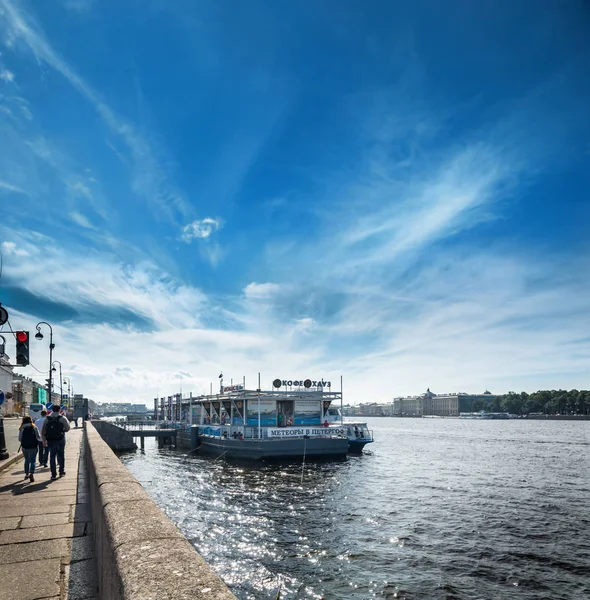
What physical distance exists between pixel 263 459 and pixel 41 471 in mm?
24682

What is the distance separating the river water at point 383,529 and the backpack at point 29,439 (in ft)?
21.9

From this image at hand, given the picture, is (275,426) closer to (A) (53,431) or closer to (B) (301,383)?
(B) (301,383)

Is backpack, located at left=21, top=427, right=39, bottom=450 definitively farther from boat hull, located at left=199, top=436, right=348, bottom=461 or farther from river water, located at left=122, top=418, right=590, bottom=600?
boat hull, located at left=199, top=436, right=348, bottom=461

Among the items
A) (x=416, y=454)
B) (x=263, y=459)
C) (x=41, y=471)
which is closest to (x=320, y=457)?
(x=263, y=459)

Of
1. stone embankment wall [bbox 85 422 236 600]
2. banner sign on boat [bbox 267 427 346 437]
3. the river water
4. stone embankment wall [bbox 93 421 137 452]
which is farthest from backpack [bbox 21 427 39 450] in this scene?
stone embankment wall [bbox 93 421 137 452]

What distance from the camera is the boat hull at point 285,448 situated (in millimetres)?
35906

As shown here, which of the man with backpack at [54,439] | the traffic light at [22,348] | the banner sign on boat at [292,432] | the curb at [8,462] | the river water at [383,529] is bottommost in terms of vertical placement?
the river water at [383,529]

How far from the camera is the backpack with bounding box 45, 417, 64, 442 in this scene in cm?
1194

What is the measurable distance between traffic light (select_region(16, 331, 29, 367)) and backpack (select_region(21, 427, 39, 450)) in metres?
3.32

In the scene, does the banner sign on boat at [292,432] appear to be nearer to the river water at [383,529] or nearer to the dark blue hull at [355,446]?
the river water at [383,529]

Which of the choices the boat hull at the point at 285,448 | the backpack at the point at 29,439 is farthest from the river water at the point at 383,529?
the backpack at the point at 29,439

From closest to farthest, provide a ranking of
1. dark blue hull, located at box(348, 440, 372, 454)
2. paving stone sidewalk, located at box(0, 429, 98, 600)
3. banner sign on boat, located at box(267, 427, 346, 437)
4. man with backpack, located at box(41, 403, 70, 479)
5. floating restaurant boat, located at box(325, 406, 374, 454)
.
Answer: paving stone sidewalk, located at box(0, 429, 98, 600)
man with backpack, located at box(41, 403, 70, 479)
banner sign on boat, located at box(267, 427, 346, 437)
floating restaurant boat, located at box(325, 406, 374, 454)
dark blue hull, located at box(348, 440, 372, 454)

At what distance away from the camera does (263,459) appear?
36.2m

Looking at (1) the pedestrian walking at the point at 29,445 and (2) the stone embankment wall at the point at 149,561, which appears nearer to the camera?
(2) the stone embankment wall at the point at 149,561
